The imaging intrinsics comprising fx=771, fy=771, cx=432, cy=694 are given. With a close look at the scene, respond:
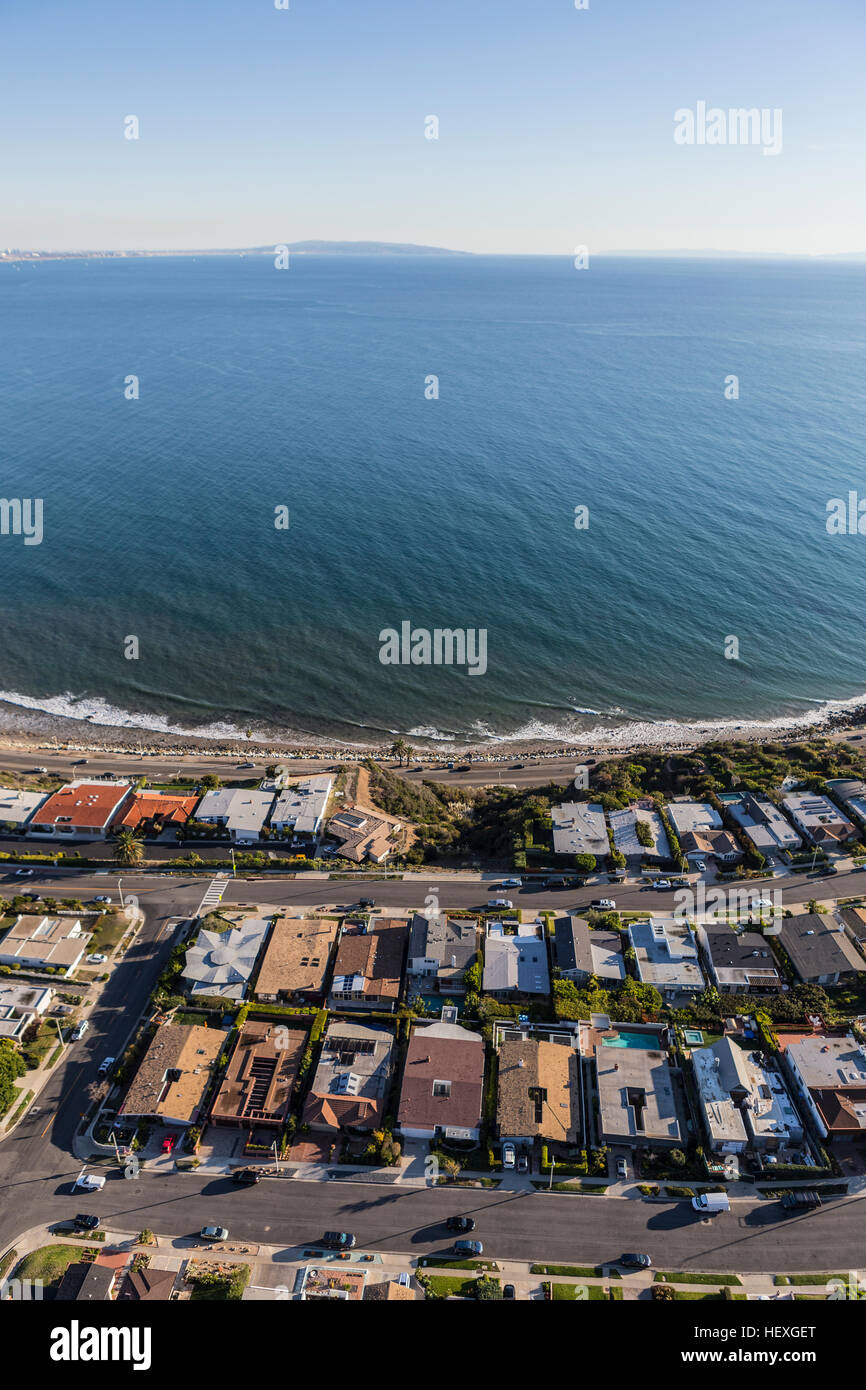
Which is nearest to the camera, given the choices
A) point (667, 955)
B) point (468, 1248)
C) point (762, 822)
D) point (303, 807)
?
point (468, 1248)

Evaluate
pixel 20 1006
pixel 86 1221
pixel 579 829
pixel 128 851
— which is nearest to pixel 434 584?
pixel 579 829

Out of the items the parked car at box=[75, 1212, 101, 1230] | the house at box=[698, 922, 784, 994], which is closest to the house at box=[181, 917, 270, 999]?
the parked car at box=[75, 1212, 101, 1230]

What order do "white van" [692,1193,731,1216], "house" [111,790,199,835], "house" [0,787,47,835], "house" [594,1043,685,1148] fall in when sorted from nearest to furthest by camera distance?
"white van" [692,1193,731,1216] < "house" [594,1043,685,1148] < "house" [111,790,199,835] < "house" [0,787,47,835]

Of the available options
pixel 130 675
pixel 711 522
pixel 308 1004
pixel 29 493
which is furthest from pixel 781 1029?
pixel 29 493

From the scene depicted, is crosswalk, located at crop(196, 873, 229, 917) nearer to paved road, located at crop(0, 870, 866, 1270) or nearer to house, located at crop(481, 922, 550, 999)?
paved road, located at crop(0, 870, 866, 1270)

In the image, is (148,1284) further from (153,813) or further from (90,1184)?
(153,813)
